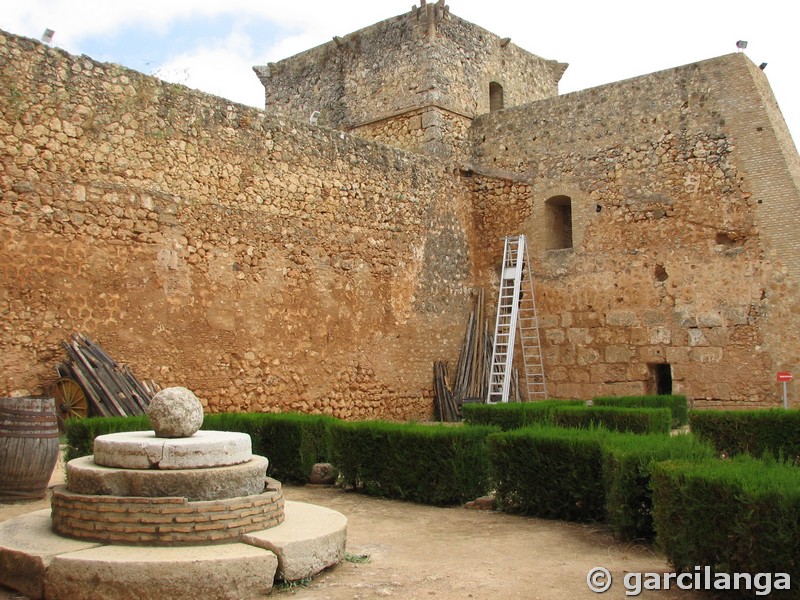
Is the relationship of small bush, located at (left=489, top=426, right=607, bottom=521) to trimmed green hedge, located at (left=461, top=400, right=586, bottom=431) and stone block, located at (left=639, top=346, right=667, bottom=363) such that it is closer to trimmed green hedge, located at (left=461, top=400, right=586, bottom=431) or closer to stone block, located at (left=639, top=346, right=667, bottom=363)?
trimmed green hedge, located at (left=461, top=400, right=586, bottom=431)

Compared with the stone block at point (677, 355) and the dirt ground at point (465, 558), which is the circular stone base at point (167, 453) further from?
the stone block at point (677, 355)

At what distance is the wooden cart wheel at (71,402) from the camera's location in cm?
927

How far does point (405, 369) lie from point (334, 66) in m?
6.86

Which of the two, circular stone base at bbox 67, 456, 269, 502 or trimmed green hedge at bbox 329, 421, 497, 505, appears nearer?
circular stone base at bbox 67, 456, 269, 502

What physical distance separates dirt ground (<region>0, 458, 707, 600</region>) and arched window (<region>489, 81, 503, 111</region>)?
1214cm

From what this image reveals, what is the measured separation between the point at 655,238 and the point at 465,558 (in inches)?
403

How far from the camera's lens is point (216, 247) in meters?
11.6

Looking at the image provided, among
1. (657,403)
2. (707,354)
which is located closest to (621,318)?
(707,354)

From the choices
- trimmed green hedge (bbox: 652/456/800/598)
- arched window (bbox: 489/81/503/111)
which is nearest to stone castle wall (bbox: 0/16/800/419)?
arched window (bbox: 489/81/503/111)

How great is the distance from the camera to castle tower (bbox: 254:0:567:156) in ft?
52.4

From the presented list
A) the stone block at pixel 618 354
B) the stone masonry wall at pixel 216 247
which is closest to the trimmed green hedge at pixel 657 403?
the stone block at pixel 618 354

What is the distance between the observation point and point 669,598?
14.5 ft

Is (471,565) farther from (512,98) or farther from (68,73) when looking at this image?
(512,98)

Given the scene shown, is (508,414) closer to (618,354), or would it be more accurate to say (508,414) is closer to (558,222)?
(618,354)
